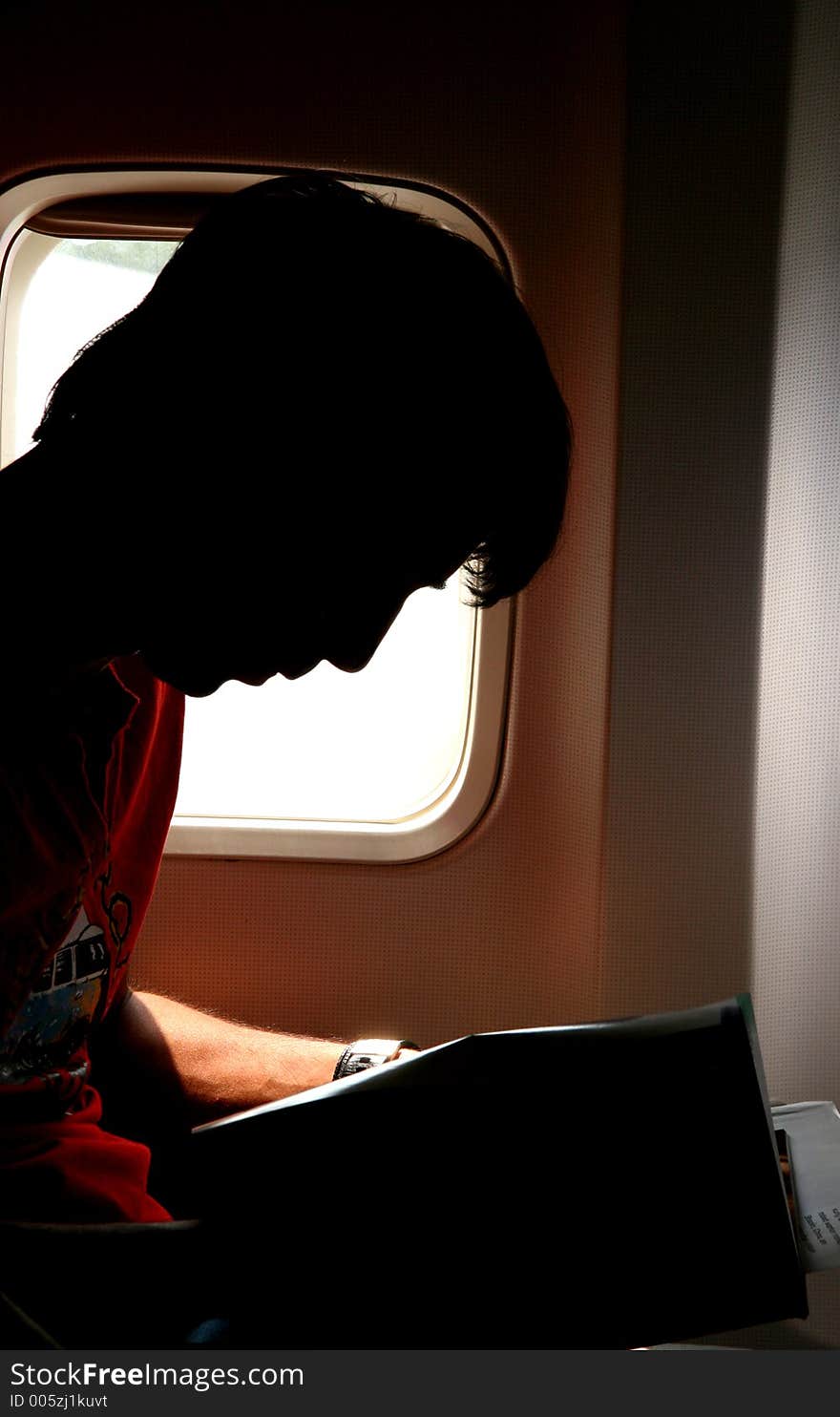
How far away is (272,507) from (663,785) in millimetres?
975

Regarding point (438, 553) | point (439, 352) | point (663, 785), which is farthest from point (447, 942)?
point (439, 352)

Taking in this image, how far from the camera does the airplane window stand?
64.6 inches

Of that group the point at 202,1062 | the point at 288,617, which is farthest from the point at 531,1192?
the point at 202,1062

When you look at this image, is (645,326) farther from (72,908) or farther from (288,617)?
(72,908)

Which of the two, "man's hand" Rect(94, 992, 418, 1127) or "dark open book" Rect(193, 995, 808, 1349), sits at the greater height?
"dark open book" Rect(193, 995, 808, 1349)

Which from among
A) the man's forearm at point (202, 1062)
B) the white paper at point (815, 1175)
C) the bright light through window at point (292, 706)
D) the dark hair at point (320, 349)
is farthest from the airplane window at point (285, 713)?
the dark hair at point (320, 349)

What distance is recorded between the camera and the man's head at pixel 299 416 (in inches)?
28.1

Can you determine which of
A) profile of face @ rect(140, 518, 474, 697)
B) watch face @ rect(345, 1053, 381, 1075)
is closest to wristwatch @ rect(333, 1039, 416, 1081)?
watch face @ rect(345, 1053, 381, 1075)

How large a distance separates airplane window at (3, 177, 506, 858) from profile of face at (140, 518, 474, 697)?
32.2 inches

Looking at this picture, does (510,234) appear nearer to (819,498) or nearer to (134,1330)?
(819,498)

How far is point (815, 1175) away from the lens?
926 mm

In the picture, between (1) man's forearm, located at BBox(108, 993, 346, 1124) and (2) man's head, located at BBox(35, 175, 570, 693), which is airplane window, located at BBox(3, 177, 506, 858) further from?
(2) man's head, located at BBox(35, 175, 570, 693)

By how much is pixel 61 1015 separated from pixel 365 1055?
440 mm
